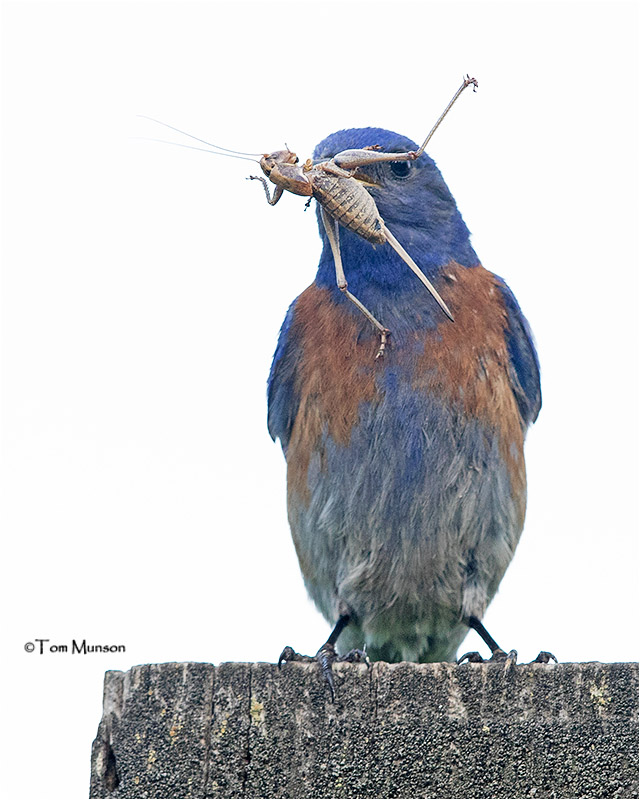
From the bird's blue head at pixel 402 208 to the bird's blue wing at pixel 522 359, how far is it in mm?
368

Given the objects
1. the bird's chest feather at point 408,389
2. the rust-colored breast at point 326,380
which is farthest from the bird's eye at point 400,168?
the rust-colored breast at point 326,380

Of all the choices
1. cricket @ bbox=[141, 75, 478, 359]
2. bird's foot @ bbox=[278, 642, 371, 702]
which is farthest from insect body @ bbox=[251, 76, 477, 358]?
bird's foot @ bbox=[278, 642, 371, 702]

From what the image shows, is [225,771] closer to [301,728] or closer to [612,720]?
[301,728]

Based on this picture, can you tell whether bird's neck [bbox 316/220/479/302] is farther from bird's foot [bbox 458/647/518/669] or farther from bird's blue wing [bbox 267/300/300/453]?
bird's foot [bbox 458/647/518/669]

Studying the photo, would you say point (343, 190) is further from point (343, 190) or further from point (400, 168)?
point (400, 168)

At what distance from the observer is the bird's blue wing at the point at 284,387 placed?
7.04 metres

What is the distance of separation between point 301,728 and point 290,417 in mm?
2961

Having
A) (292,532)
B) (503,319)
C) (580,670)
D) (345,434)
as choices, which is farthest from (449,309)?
(580,670)

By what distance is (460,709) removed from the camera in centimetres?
428

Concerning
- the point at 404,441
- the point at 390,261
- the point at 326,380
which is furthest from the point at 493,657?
the point at 390,261

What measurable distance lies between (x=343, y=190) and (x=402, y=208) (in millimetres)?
697

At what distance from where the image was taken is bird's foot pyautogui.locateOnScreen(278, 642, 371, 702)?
171 inches

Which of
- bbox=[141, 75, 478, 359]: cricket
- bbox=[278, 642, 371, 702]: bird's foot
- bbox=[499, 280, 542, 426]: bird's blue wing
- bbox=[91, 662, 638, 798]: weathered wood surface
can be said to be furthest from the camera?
bbox=[499, 280, 542, 426]: bird's blue wing

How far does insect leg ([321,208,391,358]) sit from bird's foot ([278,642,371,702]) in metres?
1.54
